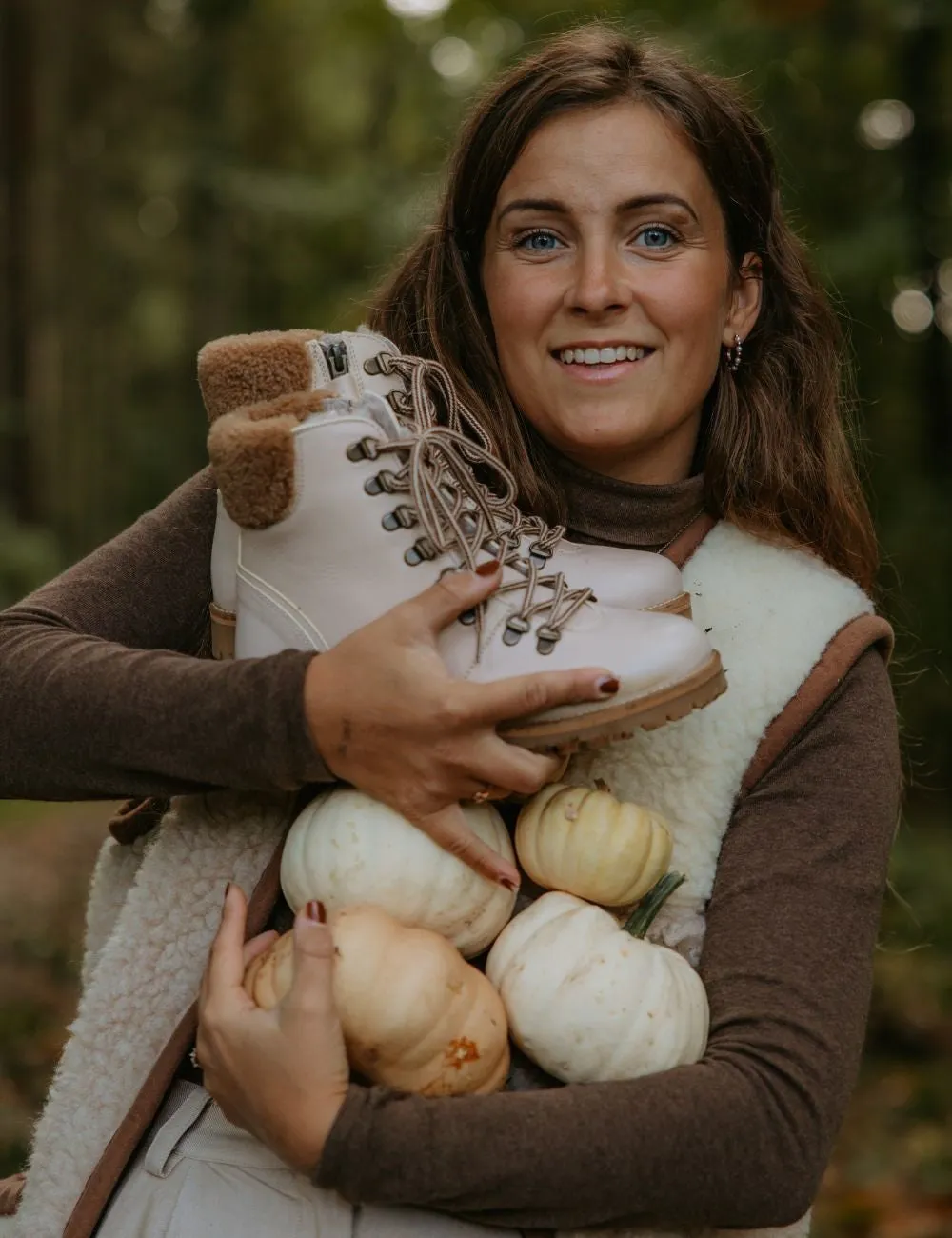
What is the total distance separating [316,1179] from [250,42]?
16.6 meters

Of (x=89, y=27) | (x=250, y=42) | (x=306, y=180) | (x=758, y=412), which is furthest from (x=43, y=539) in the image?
(x=758, y=412)

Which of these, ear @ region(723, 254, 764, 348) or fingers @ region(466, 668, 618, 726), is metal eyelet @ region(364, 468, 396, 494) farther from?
ear @ region(723, 254, 764, 348)

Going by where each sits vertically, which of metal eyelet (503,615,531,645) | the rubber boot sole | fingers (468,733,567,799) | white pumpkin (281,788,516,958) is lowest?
white pumpkin (281,788,516,958)

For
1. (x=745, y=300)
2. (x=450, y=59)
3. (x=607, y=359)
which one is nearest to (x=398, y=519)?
(x=607, y=359)

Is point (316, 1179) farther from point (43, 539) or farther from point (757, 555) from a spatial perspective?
point (43, 539)

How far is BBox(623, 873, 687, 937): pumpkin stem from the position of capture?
1.77 m

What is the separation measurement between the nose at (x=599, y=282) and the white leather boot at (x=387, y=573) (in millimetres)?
374

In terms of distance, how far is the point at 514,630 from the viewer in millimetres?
1709

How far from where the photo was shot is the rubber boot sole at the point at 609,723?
1629mm

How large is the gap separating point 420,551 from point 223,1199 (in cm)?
82

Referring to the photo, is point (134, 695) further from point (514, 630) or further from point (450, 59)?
point (450, 59)

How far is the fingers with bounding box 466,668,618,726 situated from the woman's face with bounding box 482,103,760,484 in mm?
567

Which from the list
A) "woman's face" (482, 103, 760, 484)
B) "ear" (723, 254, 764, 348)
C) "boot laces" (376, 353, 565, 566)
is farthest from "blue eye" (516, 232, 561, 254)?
"ear" (723, 254, 764, 348)

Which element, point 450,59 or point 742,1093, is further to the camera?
point 450,59
